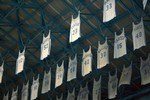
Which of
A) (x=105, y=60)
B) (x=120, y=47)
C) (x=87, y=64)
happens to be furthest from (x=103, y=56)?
(x=120, y=47)

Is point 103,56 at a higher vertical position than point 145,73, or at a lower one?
higher

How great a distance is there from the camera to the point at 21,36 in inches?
1309

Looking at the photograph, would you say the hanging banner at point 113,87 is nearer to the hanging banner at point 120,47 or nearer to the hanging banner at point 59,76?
the hanging banner at point 59,76

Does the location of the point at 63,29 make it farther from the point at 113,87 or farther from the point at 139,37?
the point at 139,37

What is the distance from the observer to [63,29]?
102 feet

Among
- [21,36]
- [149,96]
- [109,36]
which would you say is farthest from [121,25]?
[21,36]

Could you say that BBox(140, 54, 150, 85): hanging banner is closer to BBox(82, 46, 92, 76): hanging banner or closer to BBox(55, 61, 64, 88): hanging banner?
BBox(82, 46, 92, 76): hanging banner

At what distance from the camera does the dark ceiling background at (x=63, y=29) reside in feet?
93.4

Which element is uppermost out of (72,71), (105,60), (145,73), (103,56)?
(72,71)

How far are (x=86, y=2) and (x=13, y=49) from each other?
1028cm

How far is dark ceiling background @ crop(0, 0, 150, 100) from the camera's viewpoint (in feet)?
93.4

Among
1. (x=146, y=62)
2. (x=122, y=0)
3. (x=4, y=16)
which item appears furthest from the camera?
(x=4, y=16)

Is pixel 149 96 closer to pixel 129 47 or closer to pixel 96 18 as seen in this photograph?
pixel 129 47

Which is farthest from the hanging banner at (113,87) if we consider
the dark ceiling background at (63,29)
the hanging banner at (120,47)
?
the hanging banner at (120,47)
